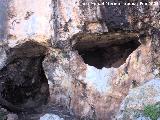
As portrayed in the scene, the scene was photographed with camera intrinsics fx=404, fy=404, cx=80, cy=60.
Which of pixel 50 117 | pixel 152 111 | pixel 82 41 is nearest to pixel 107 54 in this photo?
pixel 82 41

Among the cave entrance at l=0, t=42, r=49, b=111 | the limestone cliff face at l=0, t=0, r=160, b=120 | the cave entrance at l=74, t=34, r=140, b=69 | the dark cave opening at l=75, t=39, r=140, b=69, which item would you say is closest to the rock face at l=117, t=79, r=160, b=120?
the limestone cliff face at l=0, t=0, r=160, b=120

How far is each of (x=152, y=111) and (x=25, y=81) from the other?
433 cm

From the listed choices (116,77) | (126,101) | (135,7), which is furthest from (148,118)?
(135,7)

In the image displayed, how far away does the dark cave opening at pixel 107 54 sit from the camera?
10.7 metres

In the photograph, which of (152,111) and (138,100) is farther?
(138,100)

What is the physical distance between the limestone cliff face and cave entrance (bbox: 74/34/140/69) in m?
0.24

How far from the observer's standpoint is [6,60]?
991 centimetres

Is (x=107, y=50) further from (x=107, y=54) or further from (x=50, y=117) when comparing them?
(x=50, y=117)

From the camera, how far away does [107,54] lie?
11.1 metres

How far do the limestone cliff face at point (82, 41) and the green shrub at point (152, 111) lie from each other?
2.93 feet

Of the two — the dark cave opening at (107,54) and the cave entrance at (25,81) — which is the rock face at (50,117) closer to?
the cave entrance at (25,81)

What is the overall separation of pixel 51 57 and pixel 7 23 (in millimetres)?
1340

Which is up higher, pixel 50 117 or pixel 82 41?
pixel 82 41

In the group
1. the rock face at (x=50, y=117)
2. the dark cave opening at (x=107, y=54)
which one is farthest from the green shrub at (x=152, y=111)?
the dark cave opening at (x=107, y=54)
